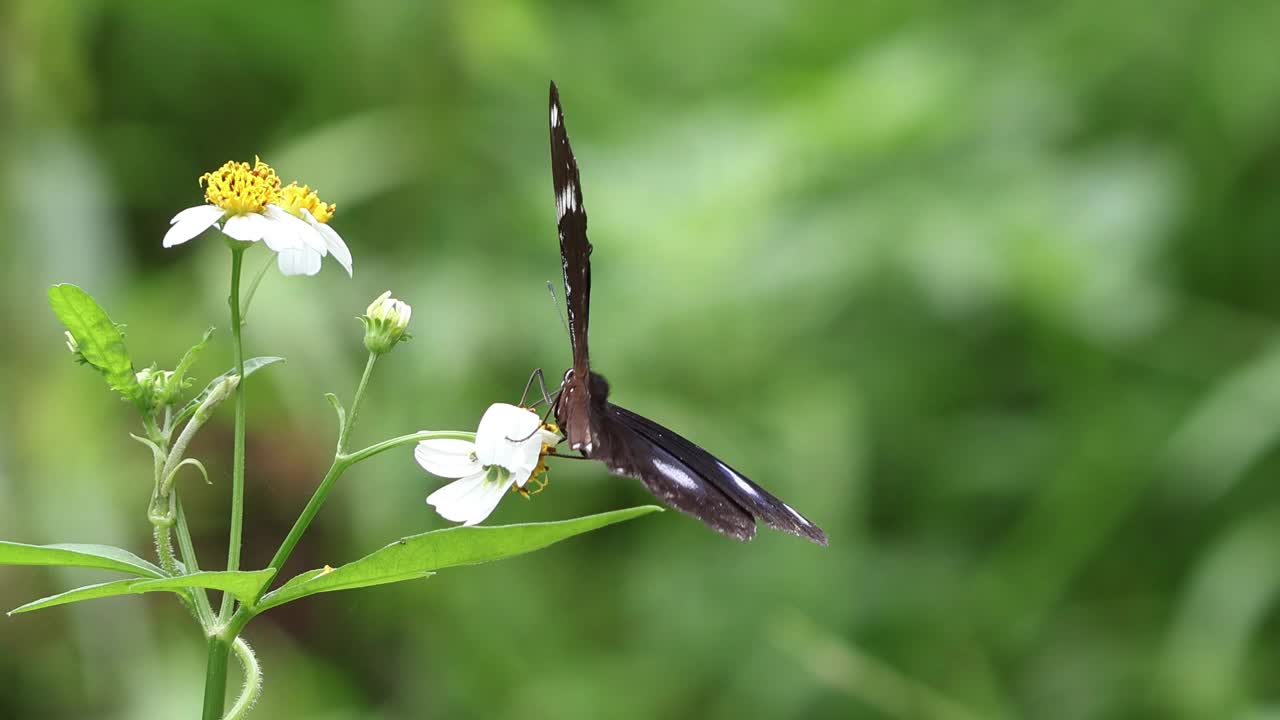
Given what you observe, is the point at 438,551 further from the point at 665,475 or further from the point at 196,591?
the point at 665,475

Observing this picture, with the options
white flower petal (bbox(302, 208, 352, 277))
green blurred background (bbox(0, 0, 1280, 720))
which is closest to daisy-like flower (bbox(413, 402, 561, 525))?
white flower petal (bbox(302, 208, 352, 277))

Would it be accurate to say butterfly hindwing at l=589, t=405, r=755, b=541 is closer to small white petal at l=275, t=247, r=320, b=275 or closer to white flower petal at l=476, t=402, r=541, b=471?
white flower petal at l=476, t=402, r=541, b=471

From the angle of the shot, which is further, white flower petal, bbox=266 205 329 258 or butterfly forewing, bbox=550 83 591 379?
butterfly forewing, bbox=550 83 591 379

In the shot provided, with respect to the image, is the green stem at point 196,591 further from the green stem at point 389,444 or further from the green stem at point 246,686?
the green stem at point 389,444

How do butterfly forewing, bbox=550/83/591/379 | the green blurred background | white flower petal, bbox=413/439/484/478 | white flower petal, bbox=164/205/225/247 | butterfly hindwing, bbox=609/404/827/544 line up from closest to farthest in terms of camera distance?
white flower petal, bbox=164/205/225/247, white flower petal, bbox=413/439/484/478, butterfly forewing, bbox=550/83/591/379, butterfly hindwing, bbox=609/404/827/544, the green blurred background

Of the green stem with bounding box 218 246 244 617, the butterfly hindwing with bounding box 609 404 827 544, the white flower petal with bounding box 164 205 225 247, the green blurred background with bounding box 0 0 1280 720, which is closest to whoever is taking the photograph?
the green stem with bounding box 218 246 244 617

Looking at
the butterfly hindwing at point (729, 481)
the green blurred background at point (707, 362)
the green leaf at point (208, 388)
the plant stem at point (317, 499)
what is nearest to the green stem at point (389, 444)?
the plant stem at point (317, 499)
